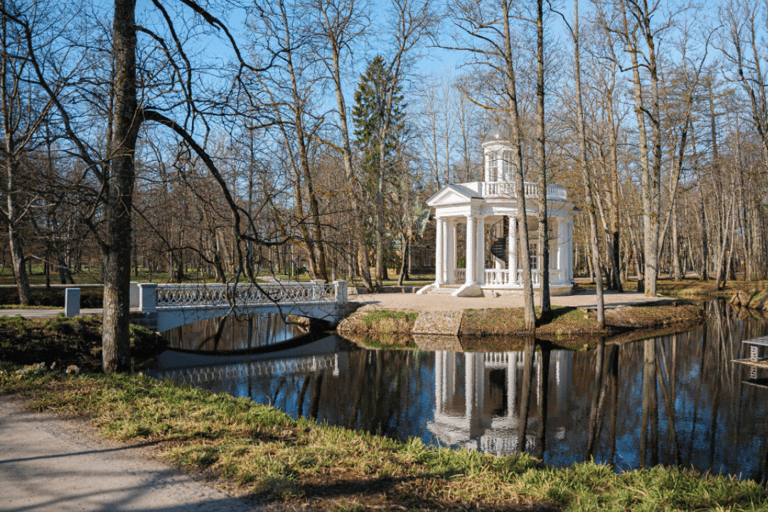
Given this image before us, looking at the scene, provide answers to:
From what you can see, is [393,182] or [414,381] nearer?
[414,381]

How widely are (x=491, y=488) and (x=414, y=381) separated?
7.99 meters

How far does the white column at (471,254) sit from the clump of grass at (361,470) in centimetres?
1883

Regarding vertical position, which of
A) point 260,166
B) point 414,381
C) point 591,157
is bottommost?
point 414,381

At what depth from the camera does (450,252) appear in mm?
27516

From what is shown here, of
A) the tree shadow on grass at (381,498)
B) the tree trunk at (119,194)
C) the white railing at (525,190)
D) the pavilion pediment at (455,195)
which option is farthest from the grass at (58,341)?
the white railing at (525,190)

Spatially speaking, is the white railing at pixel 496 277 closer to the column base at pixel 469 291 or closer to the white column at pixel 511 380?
the column base at pixel 469 291

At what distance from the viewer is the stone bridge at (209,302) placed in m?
16.9

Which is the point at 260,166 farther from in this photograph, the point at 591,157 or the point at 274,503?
the point at 591,157

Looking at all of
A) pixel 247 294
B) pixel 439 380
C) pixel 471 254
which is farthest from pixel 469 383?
pixel 471 254

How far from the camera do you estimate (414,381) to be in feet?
40.6

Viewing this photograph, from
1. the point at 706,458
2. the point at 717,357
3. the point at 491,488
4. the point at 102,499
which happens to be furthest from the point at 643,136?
the point at 102,499

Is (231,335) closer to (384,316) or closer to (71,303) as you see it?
(384,316)

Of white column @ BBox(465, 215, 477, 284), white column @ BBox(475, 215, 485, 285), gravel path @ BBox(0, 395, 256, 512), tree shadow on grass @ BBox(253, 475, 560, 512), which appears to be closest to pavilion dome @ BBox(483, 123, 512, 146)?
white column @ BBox(475, 215, 485, 285)

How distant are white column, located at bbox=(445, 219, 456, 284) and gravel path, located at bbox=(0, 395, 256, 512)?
22.2 meters
